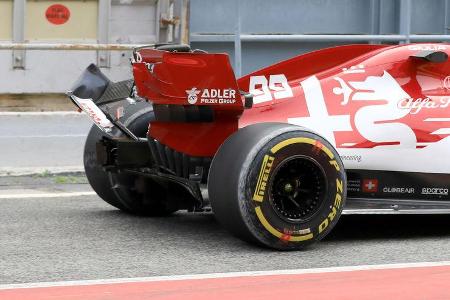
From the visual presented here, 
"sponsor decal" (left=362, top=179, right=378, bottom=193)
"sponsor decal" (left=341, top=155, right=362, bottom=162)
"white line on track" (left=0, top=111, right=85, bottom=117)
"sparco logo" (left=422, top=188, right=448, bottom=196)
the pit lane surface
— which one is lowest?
the pit lane surface

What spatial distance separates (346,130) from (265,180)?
0.75 meters

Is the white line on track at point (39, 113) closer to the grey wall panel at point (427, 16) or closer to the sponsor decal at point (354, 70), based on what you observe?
the sponsor decal at point (354, 70)

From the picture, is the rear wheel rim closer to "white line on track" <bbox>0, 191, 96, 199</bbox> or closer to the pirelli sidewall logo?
the pirelli sidewall logo

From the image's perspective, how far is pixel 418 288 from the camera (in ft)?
18.4

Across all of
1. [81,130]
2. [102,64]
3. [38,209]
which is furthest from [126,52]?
[38,209]

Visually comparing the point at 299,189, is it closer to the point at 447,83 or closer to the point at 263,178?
the point at 263,178

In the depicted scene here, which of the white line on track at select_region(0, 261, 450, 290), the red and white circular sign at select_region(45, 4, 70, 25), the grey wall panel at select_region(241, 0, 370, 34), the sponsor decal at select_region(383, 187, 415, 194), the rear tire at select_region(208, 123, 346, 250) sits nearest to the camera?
the white line on track at select_region(0, 261, 450, 290)

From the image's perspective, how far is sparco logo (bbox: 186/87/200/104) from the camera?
257 inches

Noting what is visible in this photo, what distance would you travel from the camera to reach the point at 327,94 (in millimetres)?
6965

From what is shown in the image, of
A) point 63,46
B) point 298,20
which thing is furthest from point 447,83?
point 298,20

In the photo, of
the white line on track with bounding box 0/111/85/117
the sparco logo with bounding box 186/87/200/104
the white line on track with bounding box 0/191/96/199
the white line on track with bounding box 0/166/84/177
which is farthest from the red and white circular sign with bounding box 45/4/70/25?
the sparco logo with bounding box 186/87/200/104

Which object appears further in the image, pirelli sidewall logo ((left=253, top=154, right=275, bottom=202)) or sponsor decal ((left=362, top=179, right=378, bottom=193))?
sponsor decal ((left=362, top=179, right=378, bottom=193))

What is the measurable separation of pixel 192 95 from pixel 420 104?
5.07 ft

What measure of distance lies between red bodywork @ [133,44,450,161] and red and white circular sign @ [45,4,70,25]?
4820 millimetres
